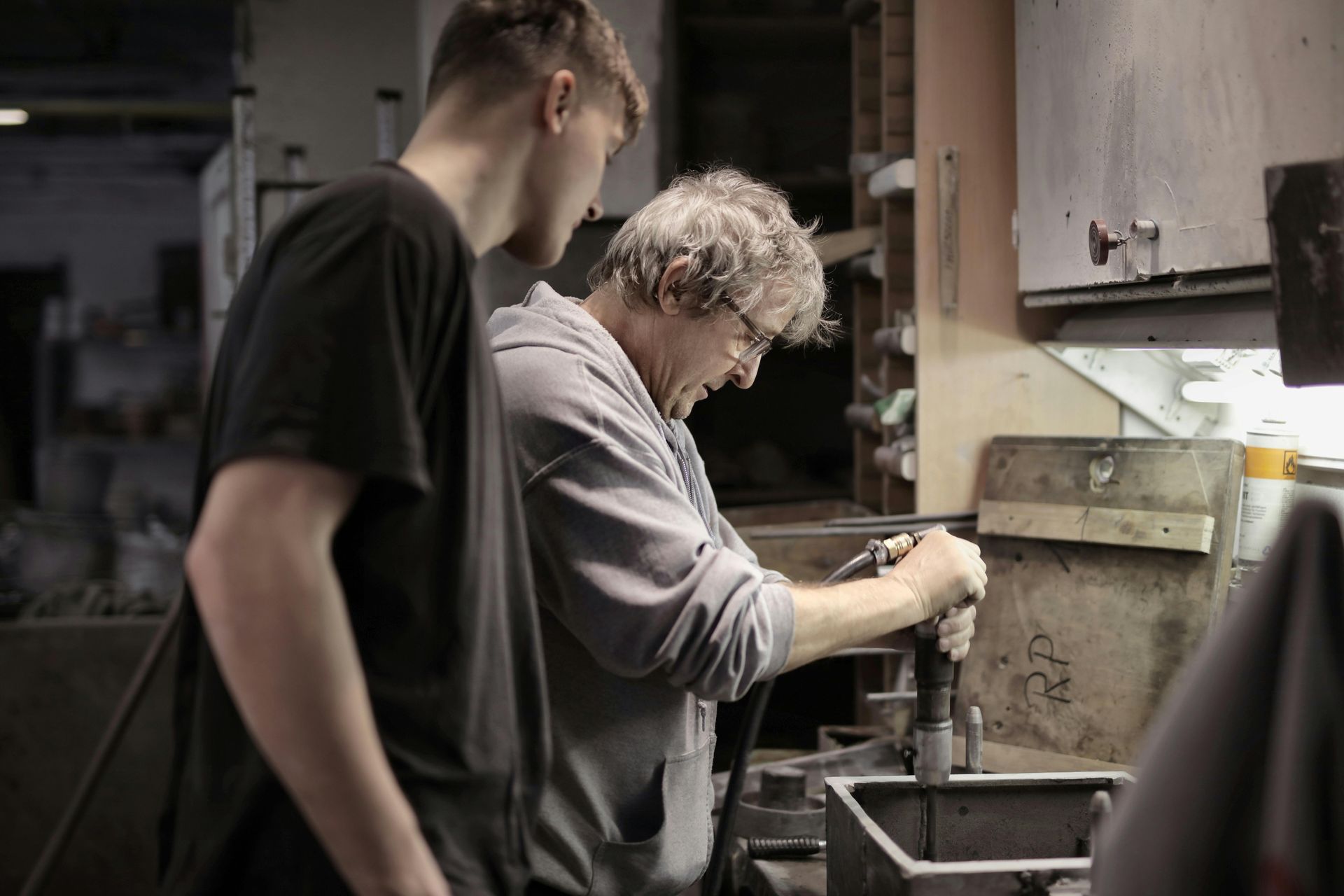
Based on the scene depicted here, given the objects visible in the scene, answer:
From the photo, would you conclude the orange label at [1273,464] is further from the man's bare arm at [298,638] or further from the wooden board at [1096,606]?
the man's bare arm at [298,638]

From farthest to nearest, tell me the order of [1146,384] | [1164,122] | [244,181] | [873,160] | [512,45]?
[244,181] → [873,160] → [1146,384] → [1164,122] → [512,45]

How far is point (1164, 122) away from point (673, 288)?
0.70m

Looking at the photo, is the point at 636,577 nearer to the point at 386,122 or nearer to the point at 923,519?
the point at 923,519

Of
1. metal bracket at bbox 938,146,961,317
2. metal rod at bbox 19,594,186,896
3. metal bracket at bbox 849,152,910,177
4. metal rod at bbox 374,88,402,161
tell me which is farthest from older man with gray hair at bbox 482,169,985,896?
metal rod at bbox 374,88,402,161

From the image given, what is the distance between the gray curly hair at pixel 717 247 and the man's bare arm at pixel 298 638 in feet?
2.32

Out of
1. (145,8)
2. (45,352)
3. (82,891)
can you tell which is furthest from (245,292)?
(45,352)

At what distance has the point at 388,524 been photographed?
779mm

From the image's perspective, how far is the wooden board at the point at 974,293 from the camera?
2.19 m

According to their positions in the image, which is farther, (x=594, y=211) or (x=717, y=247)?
(x=717, y=247)

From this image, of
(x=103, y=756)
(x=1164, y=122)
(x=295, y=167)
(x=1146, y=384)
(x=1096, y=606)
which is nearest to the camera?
(x=1164, y=122)

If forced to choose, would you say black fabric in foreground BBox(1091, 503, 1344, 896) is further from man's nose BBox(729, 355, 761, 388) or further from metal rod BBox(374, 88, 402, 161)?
metal rod BBox(374, 88, 402, 161)

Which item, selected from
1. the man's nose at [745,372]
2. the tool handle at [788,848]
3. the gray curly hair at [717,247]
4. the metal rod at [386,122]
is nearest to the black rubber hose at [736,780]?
the tool handle at [788,848]

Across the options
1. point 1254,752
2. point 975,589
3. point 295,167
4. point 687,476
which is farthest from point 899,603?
point 295,167

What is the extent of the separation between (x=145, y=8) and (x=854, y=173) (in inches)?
165
